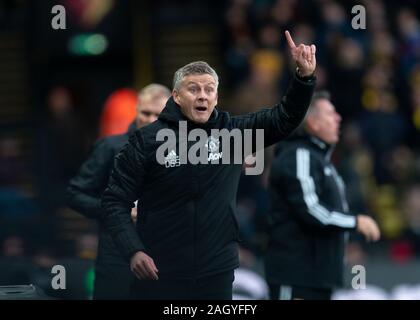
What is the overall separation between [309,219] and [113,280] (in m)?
1.39

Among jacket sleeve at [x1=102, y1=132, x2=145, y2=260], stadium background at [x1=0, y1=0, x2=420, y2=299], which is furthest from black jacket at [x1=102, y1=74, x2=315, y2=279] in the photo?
stadium background at [x1=0, y1=0, x2=420, y2=299]

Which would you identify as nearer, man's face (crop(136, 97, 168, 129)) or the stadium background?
man's face (crop(136, 97, 168, 129))

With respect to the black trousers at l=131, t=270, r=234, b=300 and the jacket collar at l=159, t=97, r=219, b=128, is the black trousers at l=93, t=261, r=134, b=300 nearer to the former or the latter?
the black trousers at l=131, t=270, r=234, b=300

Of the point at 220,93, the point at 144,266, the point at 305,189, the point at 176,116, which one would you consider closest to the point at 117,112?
the point at 220,93

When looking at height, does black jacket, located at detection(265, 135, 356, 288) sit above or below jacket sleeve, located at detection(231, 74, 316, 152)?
below

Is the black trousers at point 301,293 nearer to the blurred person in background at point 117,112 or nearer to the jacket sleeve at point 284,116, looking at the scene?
the jacket sleeve at point 284,116

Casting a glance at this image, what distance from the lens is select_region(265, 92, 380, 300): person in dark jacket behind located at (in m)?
8.62

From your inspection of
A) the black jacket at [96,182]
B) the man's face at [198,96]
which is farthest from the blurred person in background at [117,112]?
the man's face at [198,96]

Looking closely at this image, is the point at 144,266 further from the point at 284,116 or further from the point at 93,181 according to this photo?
the point at 93,181

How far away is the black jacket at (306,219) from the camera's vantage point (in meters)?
8.62

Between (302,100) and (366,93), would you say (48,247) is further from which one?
(302,100)

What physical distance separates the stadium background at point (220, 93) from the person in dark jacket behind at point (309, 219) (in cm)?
339

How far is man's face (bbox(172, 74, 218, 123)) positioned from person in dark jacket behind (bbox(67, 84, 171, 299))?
60.1 inches
